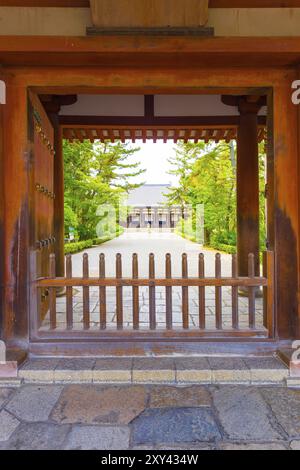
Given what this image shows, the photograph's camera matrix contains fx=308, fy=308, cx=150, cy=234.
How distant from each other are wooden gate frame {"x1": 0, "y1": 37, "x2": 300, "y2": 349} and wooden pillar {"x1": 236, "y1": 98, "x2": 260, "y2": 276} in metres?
1.82

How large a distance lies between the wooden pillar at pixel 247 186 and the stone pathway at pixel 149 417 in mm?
2497

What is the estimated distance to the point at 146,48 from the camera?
2.19 meters

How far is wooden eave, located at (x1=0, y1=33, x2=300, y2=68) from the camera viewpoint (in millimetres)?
2180

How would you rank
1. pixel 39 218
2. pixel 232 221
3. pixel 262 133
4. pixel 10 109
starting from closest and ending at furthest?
1. pixel 10 109
2. pixel 39 218
3. pixel 262 133
4. pixel 232 221

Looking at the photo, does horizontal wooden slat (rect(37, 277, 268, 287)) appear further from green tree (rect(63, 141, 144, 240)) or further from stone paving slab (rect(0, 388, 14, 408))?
green tree (rect(63, 141, 144, 240))

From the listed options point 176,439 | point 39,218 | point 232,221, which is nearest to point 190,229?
point 232,221

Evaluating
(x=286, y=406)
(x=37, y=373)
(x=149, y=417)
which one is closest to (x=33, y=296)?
(x=37, y=373)

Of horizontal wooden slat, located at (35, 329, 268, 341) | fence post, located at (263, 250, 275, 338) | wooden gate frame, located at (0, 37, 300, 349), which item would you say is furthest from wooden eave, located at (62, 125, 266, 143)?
horizontal wooden slat, located at (35, 329, 268, 341)

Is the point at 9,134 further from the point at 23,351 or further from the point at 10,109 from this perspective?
the point at 23,351

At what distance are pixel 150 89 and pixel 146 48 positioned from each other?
370mm

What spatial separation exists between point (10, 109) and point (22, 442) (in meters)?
2.29

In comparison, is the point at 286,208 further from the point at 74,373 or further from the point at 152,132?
the point at 152,132

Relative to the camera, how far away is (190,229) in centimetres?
1842
